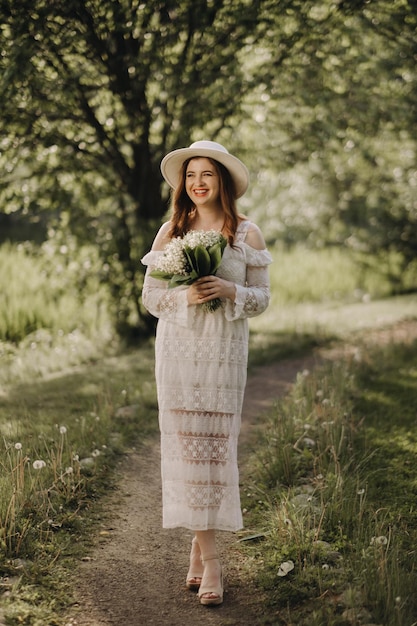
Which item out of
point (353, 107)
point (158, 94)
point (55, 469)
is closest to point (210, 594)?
point (55, 469)

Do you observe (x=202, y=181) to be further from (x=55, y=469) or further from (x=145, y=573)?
(x=145, y=573)

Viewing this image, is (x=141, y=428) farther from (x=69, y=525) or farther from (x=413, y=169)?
(x=413, y=169)

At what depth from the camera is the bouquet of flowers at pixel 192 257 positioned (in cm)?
367

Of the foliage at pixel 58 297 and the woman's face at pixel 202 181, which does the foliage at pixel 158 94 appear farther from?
the woman's face at pixel 202 181

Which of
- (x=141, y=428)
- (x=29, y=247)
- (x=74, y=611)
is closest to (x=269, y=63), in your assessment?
(x=29, y=247)

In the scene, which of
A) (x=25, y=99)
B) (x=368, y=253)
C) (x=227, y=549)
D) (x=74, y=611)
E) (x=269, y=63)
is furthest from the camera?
(x=368, y=253)

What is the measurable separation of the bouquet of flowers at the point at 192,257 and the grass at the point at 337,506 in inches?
57.0

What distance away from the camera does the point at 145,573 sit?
4102 millimetres

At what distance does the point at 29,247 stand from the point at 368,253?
747 centimetres

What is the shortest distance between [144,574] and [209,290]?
5.33 feet

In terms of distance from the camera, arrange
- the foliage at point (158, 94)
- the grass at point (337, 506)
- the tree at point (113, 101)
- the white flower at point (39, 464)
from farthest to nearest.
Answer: the foliage at point (158, 94) → the tree at point (113, 101) → the white flower at point (39, 464) → the grass at point (337, 506)

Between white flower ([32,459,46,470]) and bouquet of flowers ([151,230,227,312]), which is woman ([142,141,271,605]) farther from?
white flower ([32,459,46,470])

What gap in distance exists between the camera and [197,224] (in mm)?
4125

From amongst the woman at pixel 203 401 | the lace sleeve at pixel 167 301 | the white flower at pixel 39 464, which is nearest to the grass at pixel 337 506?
the woman at pixel 203 401
